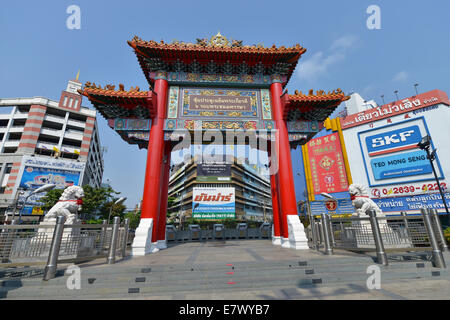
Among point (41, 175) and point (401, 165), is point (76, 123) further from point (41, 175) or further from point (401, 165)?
point (401, 165)

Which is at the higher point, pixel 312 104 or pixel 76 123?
pixel 76 123

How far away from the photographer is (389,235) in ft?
17.9

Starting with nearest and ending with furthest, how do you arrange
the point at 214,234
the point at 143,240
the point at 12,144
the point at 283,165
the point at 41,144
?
the point at 143,240 < the point at 283,165 < the point at 214,234 < the point at 12,144 < the point at 41,144

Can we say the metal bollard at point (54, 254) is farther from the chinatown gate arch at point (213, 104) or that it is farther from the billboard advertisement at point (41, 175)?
the billboard advertisement at point (41, 175)

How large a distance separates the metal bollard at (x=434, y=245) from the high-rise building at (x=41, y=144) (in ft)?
107

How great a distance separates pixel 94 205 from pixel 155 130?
21.3m

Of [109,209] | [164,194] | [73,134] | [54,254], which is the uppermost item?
[73,134]

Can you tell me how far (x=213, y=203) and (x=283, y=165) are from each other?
16297 mm

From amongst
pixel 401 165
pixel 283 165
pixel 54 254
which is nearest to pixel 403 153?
pixel 401 165

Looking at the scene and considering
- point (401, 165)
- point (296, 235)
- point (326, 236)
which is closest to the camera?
point (326, 236)

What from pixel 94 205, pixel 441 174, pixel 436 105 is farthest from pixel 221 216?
pixel 436 105

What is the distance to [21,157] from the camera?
93.6 ft

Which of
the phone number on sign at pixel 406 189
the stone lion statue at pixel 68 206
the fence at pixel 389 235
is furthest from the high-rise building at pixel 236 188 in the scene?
the fence at pixel 389 235

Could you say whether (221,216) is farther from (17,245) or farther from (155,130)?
(17,245)
